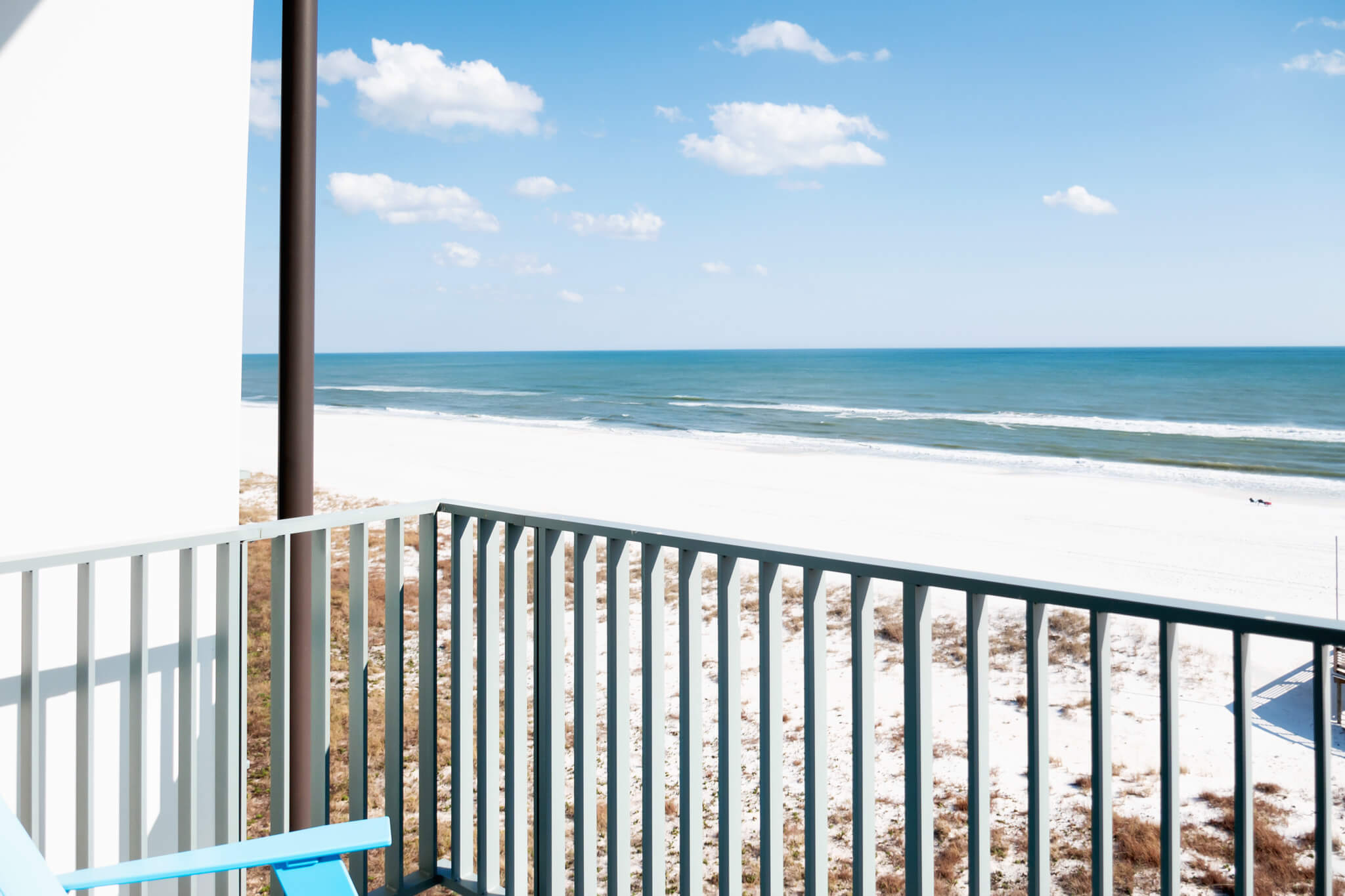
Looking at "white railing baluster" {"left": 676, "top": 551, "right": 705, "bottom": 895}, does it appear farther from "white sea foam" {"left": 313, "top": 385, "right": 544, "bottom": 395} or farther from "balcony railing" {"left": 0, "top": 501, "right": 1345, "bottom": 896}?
"white sea foam" {"left": 313, "top": 385, "right": 544, "bottom": 395}

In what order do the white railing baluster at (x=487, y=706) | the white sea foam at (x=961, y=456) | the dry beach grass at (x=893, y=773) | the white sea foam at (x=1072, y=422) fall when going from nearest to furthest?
the white railing baluster at (x=487, y=706), the dry beach grass at (x=893, y=773), the white sea foam at (x=961, y=456), the white sea foam at (x=1072, y=422)

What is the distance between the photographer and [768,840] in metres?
1.44

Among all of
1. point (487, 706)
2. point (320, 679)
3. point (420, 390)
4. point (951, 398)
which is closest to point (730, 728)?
point (487, 706)

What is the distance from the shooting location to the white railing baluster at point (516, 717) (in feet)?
5.66

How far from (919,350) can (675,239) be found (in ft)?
75.3

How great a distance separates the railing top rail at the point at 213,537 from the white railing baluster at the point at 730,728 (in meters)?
0.69

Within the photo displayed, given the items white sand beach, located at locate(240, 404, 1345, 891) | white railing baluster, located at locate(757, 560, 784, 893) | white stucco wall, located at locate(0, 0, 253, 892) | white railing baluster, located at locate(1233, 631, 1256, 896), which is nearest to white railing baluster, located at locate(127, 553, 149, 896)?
white stucco wall, located at locate(0, 0, 253, 892)

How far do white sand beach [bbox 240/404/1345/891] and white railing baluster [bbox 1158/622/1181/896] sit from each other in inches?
57.9

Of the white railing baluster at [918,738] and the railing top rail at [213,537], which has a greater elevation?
the railing top rail at [213,537]

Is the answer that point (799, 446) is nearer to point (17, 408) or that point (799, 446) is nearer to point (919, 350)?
point (17, 408)

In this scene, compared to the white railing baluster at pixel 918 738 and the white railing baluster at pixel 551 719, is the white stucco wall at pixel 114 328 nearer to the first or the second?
the white railing baluster at pixel 551 719

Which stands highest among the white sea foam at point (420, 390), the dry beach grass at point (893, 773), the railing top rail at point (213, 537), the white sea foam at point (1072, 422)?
the white sea foam at point (420, 390)

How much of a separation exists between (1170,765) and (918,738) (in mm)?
316

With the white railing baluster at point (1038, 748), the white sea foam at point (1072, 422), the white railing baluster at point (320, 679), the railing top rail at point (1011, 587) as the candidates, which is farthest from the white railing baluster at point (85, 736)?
the white sea foam at point (1072, 422)
